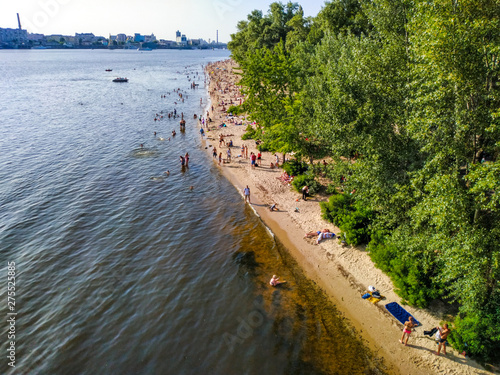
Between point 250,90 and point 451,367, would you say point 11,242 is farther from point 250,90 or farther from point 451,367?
point 451,367

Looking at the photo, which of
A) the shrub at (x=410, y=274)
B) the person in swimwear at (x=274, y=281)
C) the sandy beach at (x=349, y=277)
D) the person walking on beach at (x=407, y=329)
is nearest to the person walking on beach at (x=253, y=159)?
the sandy beach at (x=349, y=277)

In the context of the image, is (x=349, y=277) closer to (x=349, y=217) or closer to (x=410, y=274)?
(x=410, y=274)

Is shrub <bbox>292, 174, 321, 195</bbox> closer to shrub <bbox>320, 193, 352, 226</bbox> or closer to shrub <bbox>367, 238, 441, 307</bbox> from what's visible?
shrub <bbox>320, 193, 352, 226</bbox>

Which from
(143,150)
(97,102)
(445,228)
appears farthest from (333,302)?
(97,102)

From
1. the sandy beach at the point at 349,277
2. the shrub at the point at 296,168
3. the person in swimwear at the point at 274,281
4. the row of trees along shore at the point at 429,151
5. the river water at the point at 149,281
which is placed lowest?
the river water at the point at 149,281

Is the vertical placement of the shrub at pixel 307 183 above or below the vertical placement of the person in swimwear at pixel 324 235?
above

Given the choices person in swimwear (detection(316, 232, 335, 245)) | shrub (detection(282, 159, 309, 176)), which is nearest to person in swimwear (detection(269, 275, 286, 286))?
person in swimwear (detection(316, 232, 335, 245))

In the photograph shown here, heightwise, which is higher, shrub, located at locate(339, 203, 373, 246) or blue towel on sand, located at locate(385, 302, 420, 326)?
shrub, located at locate(339, 203, 373, 246)

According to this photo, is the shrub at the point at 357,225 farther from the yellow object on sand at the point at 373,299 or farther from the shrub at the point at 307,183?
the shrub at the point at 307,183
